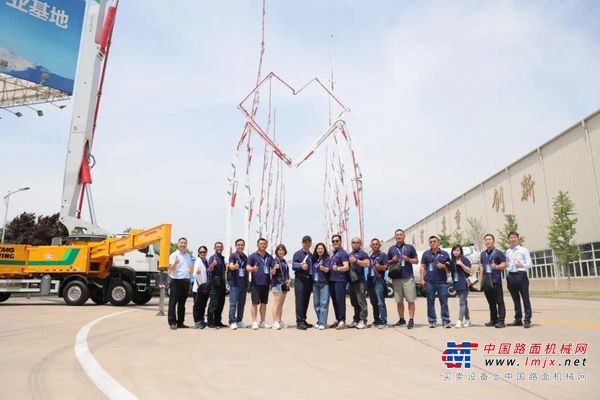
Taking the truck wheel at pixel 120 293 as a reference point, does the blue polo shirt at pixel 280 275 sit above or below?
above

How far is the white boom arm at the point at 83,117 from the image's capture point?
1802 cm

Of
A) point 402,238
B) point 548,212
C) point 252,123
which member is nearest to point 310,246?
point 402,238

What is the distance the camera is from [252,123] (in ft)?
92.7

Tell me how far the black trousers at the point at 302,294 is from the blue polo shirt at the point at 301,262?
90mm

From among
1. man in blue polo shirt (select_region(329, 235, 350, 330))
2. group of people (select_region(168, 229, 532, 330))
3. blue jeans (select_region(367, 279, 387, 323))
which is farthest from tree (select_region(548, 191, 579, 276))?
man in blue polo shirt (select_region(329, 235, 350, 330))

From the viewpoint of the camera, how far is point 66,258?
57.5 feet

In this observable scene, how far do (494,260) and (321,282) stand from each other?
12.1 feet

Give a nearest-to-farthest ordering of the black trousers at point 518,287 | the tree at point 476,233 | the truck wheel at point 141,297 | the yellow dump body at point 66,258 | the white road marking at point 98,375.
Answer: the white road marking at point 98,375 < the black trousers at point 518,287 < the yellow dump body at point 66,258 < the truck wheel at point 141,297 < the tree at point 476,233

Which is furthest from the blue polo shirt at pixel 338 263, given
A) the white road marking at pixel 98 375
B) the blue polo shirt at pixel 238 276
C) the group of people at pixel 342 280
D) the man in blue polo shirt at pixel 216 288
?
the white road marking at pixel 98 375

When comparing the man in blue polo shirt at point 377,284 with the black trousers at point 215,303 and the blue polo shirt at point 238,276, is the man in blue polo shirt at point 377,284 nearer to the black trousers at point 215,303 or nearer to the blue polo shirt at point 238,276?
the blue polo shirt at point 238,276

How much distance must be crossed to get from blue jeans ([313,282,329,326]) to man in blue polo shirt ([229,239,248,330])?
1.55 metres

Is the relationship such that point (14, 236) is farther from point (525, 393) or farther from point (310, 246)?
point (525, 393)

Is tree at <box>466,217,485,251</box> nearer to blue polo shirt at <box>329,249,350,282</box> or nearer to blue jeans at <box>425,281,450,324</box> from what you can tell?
blue jeans at <box>425,281,450,324</box>

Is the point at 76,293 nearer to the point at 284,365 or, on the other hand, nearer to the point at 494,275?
the point at 284,365
